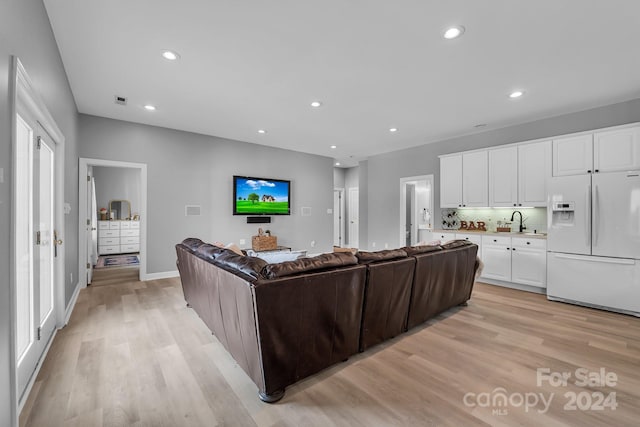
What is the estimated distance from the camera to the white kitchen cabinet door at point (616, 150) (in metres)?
3.45

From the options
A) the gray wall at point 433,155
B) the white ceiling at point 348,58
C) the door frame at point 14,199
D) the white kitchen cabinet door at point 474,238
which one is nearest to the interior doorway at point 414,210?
the gray wall at point 433,155

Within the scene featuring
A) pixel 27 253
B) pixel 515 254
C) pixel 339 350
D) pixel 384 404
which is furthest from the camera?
pixel 515 254

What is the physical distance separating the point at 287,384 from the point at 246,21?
274cm

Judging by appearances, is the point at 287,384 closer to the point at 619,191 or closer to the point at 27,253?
the point at 27,253

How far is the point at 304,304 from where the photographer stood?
1908 millimetres

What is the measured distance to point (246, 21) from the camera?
2.27 m

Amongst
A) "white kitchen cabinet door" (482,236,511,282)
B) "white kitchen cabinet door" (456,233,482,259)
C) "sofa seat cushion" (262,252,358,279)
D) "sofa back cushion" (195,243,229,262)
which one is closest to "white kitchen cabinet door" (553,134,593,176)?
"white kitchen cabinet door" (482,236,511,282)

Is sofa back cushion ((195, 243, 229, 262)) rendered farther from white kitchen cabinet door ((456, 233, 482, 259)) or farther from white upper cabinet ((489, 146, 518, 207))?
white upper cabinet ((489, 146, 518, 207))

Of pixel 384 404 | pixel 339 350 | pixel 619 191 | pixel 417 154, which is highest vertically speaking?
pixel 417 154

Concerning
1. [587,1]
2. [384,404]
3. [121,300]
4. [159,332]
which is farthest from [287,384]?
[587,1]

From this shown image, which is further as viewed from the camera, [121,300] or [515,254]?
[515,254]

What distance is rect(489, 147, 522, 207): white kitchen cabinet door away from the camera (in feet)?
15.3

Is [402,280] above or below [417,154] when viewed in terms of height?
below

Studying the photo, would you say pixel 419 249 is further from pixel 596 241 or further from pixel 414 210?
pixel 414 210
